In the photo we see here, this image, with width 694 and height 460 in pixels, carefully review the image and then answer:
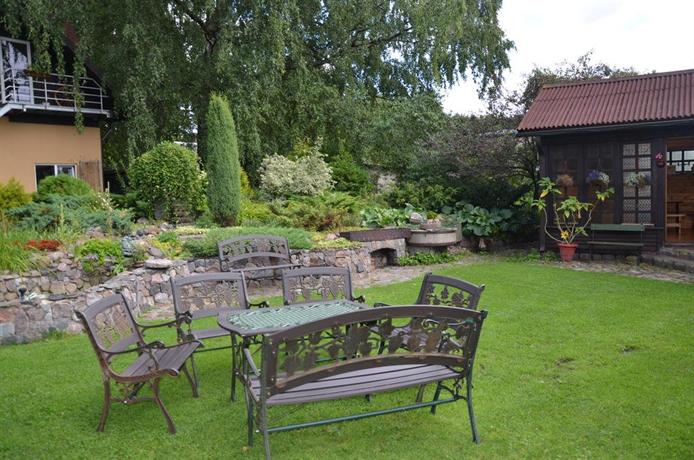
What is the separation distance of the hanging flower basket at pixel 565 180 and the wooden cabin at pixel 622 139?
0.02 m

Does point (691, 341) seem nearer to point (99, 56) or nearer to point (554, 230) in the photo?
point (554, 230)

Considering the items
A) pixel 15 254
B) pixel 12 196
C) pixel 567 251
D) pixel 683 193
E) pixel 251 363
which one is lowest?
pixel 567 251

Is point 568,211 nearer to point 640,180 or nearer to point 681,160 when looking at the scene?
point 640,180

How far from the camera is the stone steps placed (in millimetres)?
9344

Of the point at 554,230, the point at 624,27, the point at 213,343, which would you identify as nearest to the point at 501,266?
the point at 554,230

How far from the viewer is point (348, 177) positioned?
14.4m

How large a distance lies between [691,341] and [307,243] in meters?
5.71

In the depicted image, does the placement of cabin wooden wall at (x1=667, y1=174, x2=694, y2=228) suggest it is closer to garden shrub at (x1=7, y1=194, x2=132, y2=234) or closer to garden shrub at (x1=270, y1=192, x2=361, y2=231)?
garden shrub at (x1=270, y1=192, x2=361, y2=231)

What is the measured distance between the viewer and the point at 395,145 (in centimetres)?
1563

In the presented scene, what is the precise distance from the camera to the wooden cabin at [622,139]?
10.3 metres

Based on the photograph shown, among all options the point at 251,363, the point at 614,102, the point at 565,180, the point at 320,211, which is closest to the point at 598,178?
the point at 565,180

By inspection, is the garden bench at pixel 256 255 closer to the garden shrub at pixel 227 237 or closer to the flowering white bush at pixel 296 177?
the garden shrub at pixel 227 237

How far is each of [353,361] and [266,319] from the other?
116 centimetres

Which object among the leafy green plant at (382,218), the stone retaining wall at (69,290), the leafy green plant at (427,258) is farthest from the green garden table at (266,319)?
the leafy green plant at (382,218)
